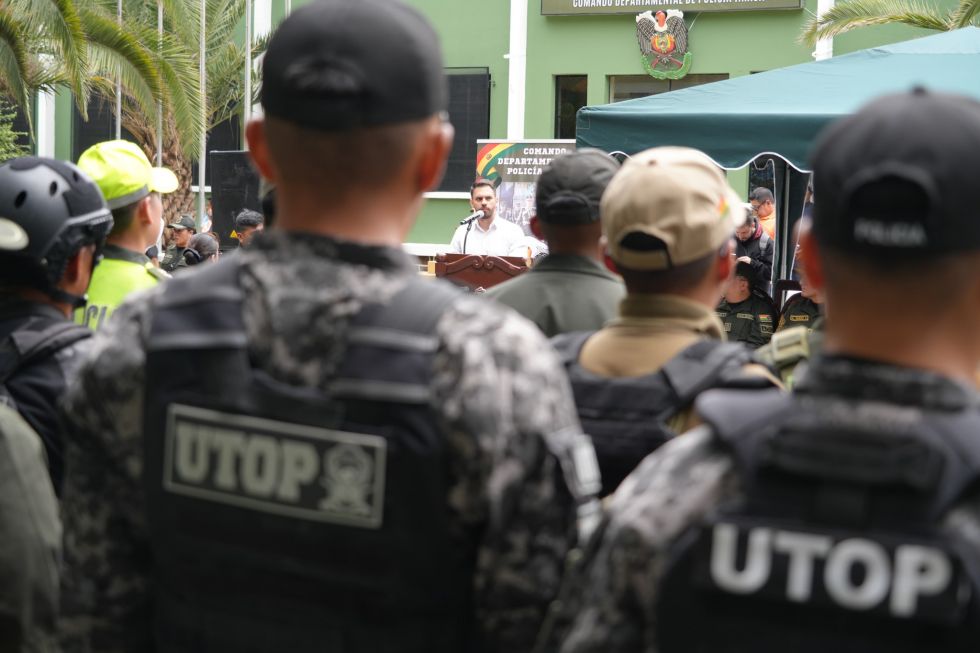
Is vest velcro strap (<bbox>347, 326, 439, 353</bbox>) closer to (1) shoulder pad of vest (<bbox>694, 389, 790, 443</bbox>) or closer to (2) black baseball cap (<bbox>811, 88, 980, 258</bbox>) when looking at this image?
(1) shoulder pad of vest (<bbox>694, 389, 790, 443</bbox>)

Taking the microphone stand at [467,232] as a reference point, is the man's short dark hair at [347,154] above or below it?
above

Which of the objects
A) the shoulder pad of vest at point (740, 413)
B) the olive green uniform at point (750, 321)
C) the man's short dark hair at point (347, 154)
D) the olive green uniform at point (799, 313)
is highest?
the man's short dark hair at point (347, 154)

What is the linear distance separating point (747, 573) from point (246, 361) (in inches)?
28.4

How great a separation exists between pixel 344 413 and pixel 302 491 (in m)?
0.12

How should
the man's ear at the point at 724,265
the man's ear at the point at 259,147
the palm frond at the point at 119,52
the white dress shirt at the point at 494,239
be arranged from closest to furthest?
1. the man's ear at the point at 259,147
2. the man's ear at the point at 724,265
3. the white dress shirt at the point at 494,239
4. the palm frond at the point at 119,52

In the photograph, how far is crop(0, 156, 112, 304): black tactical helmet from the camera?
2816 millimetres

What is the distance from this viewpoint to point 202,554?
1636 millimetres

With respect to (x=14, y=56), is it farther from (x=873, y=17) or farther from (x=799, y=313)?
(x=873, y=17)

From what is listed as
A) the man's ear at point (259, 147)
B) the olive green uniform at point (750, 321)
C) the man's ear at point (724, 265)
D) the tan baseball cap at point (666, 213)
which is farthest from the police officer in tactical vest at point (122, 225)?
the olive green uniform at point (750, 321)

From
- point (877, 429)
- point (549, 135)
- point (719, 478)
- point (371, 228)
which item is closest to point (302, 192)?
point (371, 228)

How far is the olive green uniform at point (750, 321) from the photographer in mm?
7133

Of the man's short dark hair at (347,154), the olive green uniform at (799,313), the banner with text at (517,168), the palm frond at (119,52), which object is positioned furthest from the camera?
the banner with text at (517,168)

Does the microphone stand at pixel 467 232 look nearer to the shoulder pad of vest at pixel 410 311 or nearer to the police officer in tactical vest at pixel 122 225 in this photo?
the police officer in tactical vest at pixel 122 225

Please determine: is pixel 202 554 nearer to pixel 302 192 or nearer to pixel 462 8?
pixel 302 192
